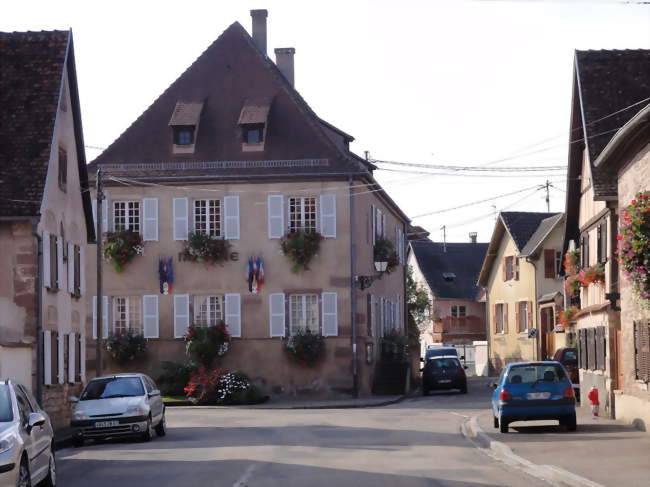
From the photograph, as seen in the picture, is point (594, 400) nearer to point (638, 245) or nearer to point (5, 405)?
point (638, 245)

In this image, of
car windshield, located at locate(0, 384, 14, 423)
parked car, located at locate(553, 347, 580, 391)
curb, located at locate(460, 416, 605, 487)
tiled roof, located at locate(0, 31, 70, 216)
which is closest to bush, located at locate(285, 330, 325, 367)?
parked car, located at locate(553, 347, 580, 391)

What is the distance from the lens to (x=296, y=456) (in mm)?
21531

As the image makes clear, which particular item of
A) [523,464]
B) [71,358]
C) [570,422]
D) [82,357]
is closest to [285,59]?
[82,357]

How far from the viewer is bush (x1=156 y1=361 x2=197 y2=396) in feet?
149

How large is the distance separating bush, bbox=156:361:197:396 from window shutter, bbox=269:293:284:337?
10.8 ft

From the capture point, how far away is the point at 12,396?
15.7 m

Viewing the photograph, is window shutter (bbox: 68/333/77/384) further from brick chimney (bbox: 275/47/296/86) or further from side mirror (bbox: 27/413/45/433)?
brick chimney (bbox: 275/47/296/86)

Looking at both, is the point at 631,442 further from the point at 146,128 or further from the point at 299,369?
the point at 146,128

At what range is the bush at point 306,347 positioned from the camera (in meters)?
45.9

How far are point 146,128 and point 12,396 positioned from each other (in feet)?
110

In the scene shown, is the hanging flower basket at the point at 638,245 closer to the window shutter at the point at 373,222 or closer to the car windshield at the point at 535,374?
the car windshield at the point at 535,374

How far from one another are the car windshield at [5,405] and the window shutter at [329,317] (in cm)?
3103

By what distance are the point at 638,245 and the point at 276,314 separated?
25.6 metres

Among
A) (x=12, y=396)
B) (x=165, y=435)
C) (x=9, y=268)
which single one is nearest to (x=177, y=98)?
(x=9, y=268)
